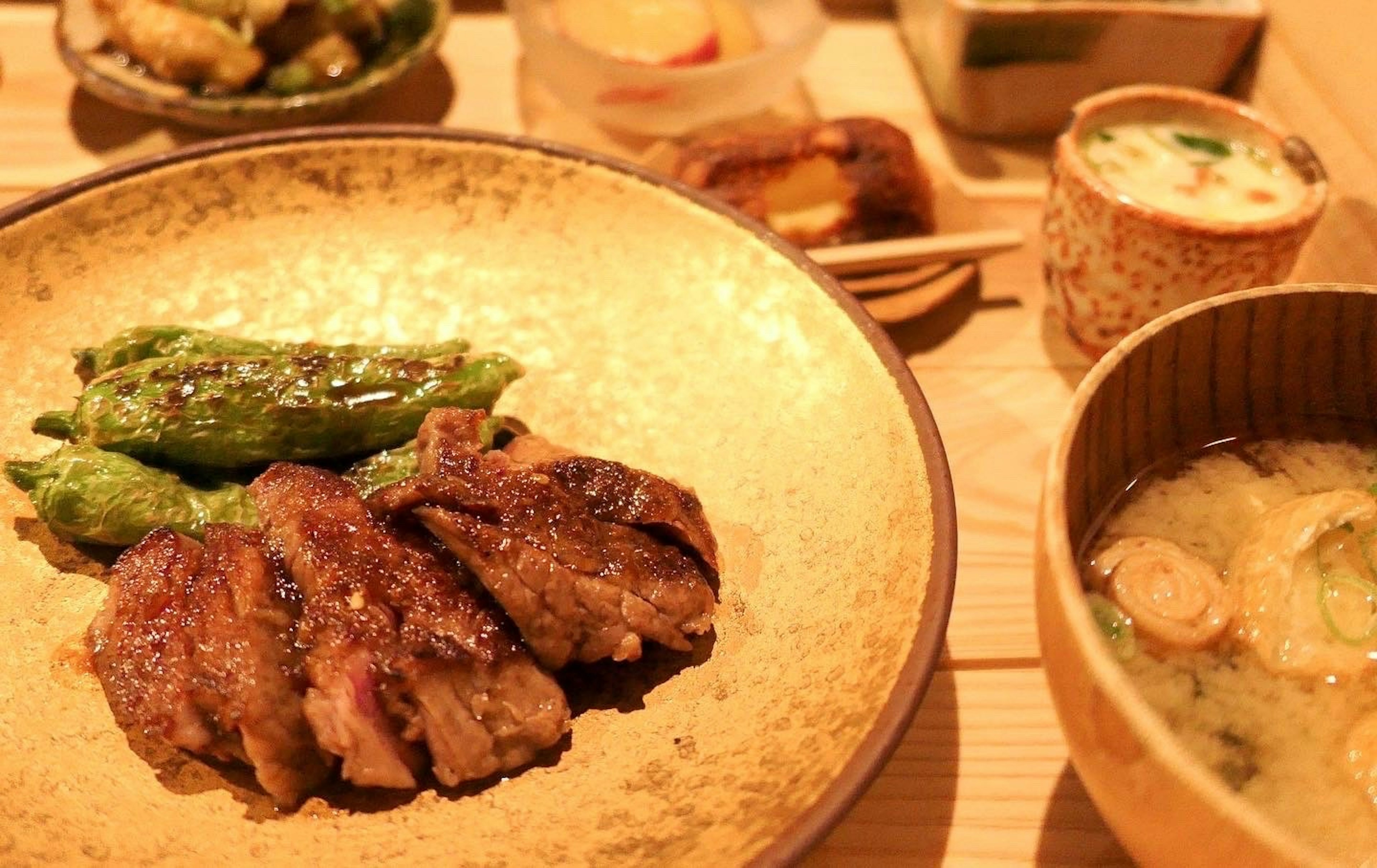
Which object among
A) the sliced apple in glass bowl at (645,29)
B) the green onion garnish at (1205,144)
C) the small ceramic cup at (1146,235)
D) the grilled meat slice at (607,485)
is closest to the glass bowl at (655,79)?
the sliced apple in glass bowl at (645,29)

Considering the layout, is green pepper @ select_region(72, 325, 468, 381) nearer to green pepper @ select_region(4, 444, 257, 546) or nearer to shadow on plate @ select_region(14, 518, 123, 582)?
green pepper @ select_region(4, 444, 257, 546)

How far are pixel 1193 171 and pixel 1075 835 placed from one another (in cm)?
204

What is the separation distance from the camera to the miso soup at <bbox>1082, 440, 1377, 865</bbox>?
166cm

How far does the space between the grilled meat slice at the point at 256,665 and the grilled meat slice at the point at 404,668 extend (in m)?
0.05

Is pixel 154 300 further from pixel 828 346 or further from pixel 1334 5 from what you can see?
pixel 1334 5

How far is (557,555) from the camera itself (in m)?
2.07

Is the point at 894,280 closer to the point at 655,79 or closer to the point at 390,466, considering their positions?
the point at 655,79

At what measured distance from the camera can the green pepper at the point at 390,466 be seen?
2.43m

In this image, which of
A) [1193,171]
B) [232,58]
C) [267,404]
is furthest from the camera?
[232,58]

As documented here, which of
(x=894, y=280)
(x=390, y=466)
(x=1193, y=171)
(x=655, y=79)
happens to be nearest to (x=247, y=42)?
(x=655, y=79)

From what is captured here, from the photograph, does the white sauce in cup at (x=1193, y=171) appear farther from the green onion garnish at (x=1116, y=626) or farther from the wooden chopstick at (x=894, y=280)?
the green onion garnish at (x=1116, y=626)

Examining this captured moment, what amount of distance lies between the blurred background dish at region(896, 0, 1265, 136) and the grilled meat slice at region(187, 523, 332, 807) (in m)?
3.06

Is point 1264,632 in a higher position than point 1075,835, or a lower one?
higher

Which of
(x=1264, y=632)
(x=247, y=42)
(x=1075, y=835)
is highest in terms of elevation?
(x=247, y=42)
